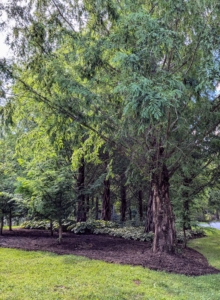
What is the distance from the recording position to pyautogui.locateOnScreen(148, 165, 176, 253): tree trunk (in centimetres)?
594

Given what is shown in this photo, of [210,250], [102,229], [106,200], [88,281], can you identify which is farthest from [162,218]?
[106,200]

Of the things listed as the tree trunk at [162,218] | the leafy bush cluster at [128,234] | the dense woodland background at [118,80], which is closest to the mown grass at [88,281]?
the tree trunk at [162,218]

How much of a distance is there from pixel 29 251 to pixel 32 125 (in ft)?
14.9

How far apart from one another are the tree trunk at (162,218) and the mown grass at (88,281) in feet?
4.17

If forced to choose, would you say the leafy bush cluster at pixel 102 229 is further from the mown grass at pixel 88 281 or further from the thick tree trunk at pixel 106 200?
the mown grass at pixel 88 281

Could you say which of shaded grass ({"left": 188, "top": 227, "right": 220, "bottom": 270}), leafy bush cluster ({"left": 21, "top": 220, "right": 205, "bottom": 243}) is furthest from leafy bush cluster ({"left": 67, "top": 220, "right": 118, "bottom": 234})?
shaded grass ({"left": 188, "top": 227, "right": 220, "bottom": 270})

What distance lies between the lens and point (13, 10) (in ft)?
13.4

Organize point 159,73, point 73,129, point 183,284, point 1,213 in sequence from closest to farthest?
point 183,284, point 159,73, point 73,129, point 1,213

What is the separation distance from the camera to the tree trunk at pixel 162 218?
5941 millimetres

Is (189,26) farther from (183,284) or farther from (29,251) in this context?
(29,251)

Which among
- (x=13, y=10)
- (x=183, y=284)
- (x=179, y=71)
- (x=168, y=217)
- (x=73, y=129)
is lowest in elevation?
(x=183, y=284)

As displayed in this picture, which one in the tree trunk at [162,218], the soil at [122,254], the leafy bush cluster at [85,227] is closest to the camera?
the soil at [122,254]

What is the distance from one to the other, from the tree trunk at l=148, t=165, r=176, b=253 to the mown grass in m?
1.27

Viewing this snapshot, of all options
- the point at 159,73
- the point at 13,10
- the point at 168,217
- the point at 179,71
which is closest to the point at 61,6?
the point at 13,10
